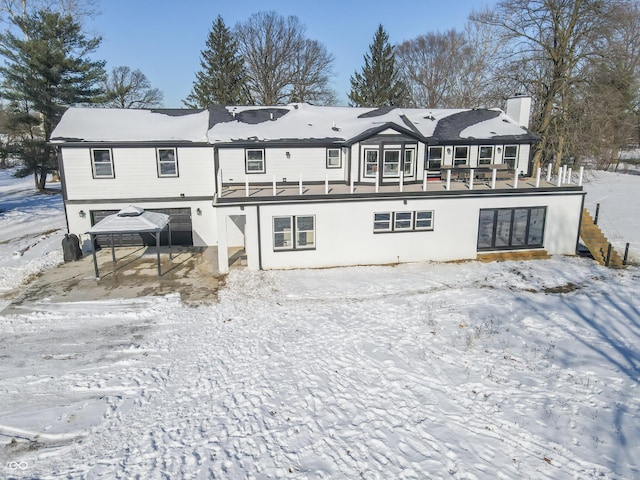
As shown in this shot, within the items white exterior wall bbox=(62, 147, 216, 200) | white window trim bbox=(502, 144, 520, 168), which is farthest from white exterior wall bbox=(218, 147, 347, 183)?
white window trim bbox=(502, 144, 520, 168)

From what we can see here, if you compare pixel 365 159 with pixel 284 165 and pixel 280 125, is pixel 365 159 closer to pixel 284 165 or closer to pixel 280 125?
pixel 284 165

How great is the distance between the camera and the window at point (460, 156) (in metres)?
20.9

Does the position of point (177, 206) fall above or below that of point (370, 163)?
below

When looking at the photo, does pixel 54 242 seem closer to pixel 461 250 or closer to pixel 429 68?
pixel 461 250

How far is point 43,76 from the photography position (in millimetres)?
31641

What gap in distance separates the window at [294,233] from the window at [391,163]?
4.83m

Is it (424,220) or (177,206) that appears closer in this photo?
(424,220)

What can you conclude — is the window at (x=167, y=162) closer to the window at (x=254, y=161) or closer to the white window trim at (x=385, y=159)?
the window at (x=254, y=161)

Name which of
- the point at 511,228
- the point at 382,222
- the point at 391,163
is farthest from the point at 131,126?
the point at 511,228

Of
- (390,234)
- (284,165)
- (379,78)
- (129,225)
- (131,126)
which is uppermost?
(379,78)

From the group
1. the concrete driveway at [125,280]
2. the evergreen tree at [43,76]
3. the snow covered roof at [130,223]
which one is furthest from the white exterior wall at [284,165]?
the evergreen tree at [43,76]

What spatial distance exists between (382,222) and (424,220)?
191cm

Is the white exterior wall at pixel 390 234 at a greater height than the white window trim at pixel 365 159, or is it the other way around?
the white window trim at pixel 365 159

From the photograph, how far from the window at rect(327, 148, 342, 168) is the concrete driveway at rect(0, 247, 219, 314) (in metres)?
7.11
